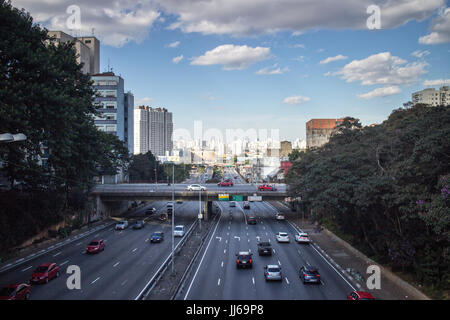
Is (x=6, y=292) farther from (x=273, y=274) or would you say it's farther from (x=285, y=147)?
(x=285, y=147)

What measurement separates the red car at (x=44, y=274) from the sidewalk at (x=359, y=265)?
71.7 ft

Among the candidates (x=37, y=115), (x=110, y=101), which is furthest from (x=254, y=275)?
(x=110, y=101)

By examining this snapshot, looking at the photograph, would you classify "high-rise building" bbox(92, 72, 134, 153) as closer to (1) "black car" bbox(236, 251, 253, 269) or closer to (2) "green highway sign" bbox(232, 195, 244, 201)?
(2) "green highway sign" bbox(232, 195, 244, 201)

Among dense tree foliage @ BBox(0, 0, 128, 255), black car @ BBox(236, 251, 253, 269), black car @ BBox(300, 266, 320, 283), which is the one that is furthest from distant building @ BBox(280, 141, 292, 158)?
black car @ BBox(300, 266, 320, 283)

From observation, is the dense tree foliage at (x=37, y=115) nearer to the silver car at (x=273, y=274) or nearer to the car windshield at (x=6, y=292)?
→ the car windshield at (x=6, y=292)

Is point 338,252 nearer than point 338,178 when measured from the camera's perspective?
No

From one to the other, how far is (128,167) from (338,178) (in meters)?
65.3

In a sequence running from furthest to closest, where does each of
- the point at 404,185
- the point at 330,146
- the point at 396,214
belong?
the point at 330,146, the point at 396,214, the point at 404,185

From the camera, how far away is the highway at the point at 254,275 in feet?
70.1

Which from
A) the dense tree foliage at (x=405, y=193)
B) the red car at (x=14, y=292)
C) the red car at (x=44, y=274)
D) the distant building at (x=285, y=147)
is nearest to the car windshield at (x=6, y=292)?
the red car at (x=14, y=292)
